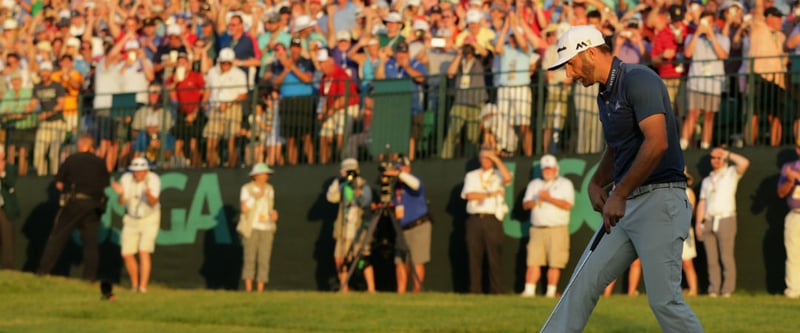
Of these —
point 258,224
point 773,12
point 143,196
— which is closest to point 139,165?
point 143,196

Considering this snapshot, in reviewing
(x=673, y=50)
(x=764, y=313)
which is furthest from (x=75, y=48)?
(x=764, y=313)

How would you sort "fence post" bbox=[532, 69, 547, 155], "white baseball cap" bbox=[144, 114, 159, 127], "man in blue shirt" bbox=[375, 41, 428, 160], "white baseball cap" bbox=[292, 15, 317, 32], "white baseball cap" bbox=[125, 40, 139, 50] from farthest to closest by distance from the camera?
"white baseball cap" bbox=[125, 40, 139, 50] < "white baseball cap" bbox=[144, 114, 159, 127] < "white baseball cap" bbox=[292, 15, 317, 32] < "man in blue shirt" bbox=[375, 41, 428, 160] < "fence post" bbox=[532, 69, 547, 155]

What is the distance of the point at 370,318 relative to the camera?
16.6 metres

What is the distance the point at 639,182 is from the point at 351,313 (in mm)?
8855

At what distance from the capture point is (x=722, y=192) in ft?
61.5

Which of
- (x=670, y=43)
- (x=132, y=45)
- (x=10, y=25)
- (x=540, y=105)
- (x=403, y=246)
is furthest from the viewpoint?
(x=10, y=25)

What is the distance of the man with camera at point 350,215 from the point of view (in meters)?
21.1

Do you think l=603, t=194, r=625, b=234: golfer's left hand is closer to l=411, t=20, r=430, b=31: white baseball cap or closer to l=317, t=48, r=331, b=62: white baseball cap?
l=411, t=20, r=430, b=31: white baseball cap

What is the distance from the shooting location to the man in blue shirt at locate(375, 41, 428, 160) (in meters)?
21.9

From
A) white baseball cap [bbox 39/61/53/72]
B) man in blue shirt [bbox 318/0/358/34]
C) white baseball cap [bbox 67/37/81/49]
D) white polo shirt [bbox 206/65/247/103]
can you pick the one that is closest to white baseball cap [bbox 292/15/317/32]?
man in blue shirt [bbox 318/0/358/34]

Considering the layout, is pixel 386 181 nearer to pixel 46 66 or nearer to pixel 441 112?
pixel 441 112

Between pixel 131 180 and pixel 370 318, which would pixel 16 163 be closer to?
pixel 131 180

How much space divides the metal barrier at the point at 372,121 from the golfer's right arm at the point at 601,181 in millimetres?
10350

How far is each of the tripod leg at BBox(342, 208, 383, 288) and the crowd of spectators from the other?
164 centimetres
